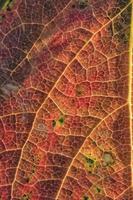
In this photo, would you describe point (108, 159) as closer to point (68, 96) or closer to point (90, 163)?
point (90, 163)

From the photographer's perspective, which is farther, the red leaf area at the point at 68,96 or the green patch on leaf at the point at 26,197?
the green patch on leaf at the point at 26,197

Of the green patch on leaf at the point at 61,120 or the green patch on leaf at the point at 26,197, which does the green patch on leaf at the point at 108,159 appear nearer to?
the green patch on leaf at the point at 61,120

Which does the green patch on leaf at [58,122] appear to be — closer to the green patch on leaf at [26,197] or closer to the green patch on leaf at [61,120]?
the green patch on leaf at [61,120]

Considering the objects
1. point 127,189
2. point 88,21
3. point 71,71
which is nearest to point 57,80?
point 71,71

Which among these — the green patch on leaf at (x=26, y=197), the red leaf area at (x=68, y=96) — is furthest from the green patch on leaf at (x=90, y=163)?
the green patch on leaf at (x=26, y=197)

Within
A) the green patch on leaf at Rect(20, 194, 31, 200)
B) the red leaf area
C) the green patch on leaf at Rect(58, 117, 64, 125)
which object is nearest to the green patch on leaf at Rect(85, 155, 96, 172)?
the red leaf area

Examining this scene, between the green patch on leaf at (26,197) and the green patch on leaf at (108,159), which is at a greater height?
the green patch on leaf at (108,159)

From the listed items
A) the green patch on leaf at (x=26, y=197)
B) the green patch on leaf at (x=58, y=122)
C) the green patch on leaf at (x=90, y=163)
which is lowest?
the green patch on leaf at (x=26, y=197)

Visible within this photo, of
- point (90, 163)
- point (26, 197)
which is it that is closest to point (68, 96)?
point (90, 163)

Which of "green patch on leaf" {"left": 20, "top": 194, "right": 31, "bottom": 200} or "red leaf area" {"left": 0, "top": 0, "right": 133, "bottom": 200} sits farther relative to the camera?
"green patch on leaf" {"left": 20, "top": 194, "right": 31, "bottom": 200}

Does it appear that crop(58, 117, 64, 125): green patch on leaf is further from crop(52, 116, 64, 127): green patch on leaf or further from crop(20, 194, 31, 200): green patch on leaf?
crop(20, 194, 31, 200): green patch on leaf
